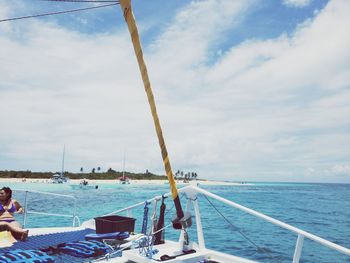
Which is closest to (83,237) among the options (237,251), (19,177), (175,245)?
(175,245)

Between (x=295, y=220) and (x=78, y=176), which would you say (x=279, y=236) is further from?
(x=78, y=176)

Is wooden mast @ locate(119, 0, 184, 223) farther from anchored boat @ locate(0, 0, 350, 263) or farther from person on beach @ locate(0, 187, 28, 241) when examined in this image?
person on beach @ locate(0, 187, 28, 241)

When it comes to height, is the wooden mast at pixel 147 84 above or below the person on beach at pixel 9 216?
above

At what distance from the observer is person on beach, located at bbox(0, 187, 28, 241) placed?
9.77m

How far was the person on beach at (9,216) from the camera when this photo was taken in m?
9.77

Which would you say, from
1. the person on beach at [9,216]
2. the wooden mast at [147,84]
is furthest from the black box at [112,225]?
the wooden mast at [147,84]

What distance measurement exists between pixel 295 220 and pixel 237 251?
73.8 feet

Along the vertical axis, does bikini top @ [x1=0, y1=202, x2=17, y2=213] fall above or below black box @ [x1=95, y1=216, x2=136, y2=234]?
above

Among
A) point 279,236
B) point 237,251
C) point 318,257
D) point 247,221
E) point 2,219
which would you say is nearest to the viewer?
point 2,219

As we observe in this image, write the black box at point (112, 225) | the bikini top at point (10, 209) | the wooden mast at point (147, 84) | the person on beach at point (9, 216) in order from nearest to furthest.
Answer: the wooden mast at point (147, 84)
the black box at point (112, 225)
the person on beach at point (9, 216)
the bikini top at point (10, 209)

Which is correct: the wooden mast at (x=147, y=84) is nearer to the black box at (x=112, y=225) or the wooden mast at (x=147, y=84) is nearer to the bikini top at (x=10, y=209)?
the black box at (x=112, y=225)

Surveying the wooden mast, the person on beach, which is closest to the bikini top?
the person on beach

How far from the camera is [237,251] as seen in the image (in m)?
20.8

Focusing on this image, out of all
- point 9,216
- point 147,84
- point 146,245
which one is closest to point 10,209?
point 9,216
